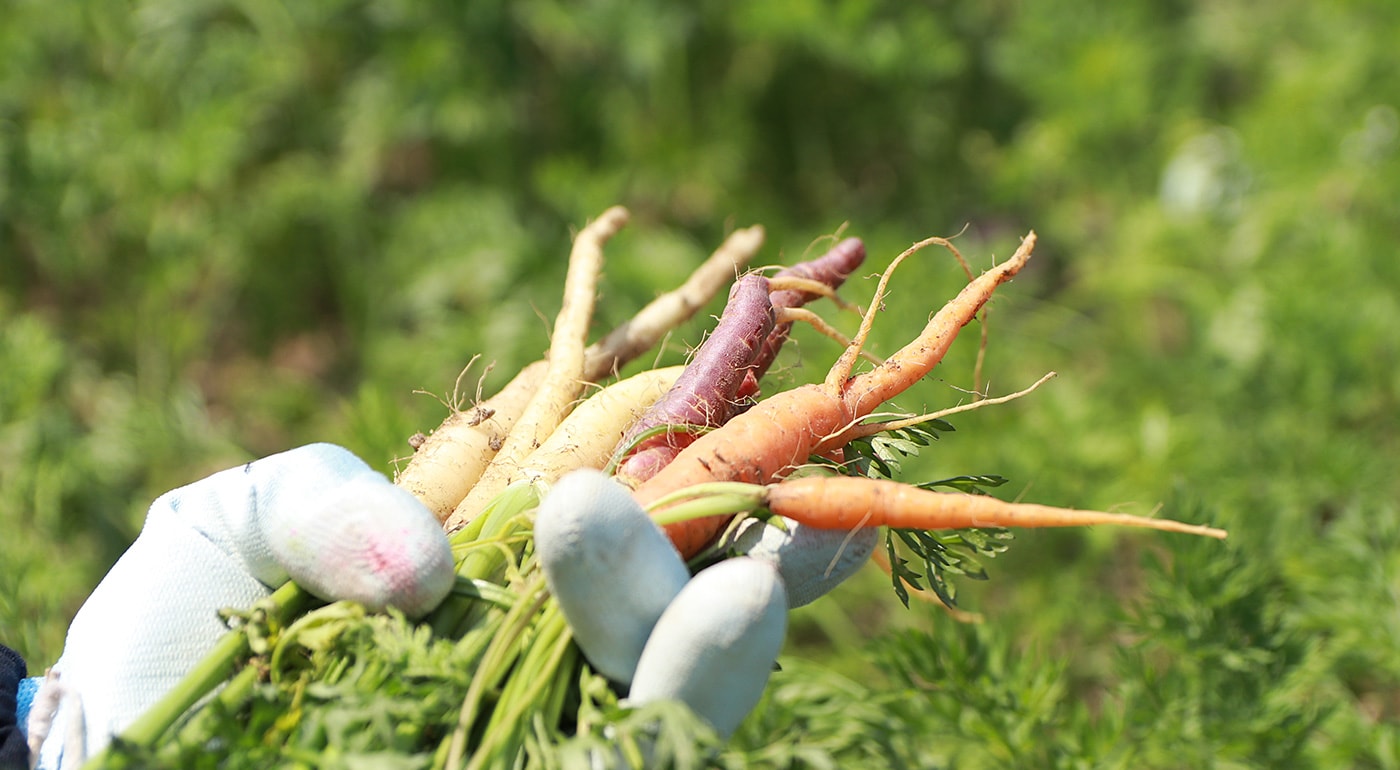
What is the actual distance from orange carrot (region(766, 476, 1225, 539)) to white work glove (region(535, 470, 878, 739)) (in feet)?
0.37

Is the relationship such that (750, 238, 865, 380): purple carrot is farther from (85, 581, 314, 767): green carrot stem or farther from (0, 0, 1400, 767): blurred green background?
(0, 0, 1400, 767): blurred green background

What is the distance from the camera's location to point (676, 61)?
3.42 m

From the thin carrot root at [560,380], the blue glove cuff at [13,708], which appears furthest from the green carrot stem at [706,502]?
the blue glove cuff at [13,708]

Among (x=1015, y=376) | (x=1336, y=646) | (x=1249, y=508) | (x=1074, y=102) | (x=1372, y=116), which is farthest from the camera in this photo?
(x=1074, y=102)

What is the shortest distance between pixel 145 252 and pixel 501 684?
2808mm

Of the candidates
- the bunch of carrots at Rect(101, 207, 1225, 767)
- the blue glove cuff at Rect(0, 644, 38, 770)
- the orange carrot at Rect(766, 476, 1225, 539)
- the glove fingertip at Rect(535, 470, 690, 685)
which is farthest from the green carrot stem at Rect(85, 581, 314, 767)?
the orange carrot at Rect(766, 476, 1225, 539)

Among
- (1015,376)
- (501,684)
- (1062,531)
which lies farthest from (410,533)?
(1015,376)

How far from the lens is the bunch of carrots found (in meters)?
0.85

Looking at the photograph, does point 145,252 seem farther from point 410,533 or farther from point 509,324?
point 410,533

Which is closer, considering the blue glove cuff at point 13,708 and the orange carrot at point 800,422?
the blue glove cuff at point 13,708

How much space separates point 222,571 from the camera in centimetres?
95

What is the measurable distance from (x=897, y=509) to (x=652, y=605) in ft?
0.86

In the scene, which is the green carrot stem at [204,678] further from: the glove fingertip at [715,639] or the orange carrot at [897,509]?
the orange carrot at [897,509]

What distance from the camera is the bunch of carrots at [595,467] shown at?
854 mm
